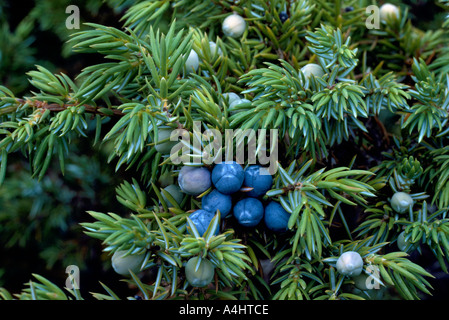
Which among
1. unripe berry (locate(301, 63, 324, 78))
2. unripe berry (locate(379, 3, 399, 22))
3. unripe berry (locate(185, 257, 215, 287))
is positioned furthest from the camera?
unripe berry (locate(379, 3, 399, 22))

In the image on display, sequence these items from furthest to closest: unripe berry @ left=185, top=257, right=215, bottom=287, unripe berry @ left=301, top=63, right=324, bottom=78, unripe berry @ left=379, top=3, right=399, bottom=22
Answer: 1. unripe berry @ left=379, top=3, right=399, bottom=22
2. unripe berry @ left=301, top=63, right=324, bottom=78
3. unripe berry @ left=185, top=257, right=215, bottom=287

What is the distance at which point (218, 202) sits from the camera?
54cm

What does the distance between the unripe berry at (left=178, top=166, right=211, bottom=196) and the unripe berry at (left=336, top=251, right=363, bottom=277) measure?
8.1 inches

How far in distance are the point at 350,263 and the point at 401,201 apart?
0.48 feet

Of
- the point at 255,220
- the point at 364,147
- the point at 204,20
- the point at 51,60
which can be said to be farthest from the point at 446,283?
the point at 51,60

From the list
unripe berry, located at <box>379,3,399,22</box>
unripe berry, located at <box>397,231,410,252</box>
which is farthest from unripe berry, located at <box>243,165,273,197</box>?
unripe berry, located at <box>379,3,399,22</box>

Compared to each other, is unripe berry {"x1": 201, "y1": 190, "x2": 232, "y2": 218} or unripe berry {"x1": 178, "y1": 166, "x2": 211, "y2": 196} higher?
unripe berry {"x1": 178, "y1": 166, "x2": 211, "y2": 196}

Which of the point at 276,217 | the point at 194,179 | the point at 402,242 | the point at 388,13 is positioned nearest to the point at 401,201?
the point at 402,242

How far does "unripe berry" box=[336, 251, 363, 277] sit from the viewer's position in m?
0.52

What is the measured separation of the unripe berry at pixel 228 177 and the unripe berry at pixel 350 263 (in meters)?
0.17

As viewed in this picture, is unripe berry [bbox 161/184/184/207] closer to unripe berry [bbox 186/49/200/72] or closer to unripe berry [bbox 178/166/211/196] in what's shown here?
unripe berry [bbox 178/166/211/196]

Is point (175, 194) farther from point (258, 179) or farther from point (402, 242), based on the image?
point (402, 242)

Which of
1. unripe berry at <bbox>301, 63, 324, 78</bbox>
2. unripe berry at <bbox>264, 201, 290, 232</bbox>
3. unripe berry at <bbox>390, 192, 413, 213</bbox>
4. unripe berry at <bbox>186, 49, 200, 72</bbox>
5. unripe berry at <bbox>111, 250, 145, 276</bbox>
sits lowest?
unripe berry at <bbox>111, 250, 145, 276</bbox>
